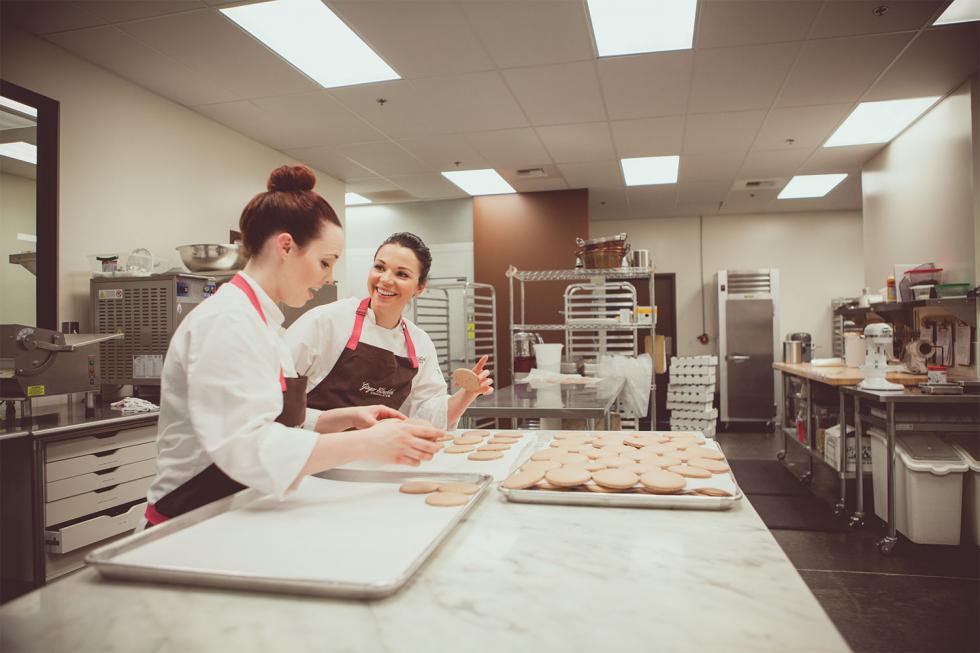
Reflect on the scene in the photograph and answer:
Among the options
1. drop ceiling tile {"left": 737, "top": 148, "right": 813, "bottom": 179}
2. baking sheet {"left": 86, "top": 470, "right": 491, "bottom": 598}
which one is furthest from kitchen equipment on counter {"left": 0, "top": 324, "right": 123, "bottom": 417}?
drop ceiling tile {"left": 737, "top": 148, "right": 813, "bottom": 179}

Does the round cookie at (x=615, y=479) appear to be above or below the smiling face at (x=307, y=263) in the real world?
below

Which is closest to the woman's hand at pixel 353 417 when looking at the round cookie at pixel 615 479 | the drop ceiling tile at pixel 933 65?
the round cookie at pixel 615 479

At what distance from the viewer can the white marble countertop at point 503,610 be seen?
0.68 m

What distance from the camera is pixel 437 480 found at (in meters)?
1.30

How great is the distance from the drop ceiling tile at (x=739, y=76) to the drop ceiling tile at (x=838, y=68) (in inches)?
3.6

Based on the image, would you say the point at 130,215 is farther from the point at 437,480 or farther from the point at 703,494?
the point at 703,494

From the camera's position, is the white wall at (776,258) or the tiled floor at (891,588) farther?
the white wall at (776,258)

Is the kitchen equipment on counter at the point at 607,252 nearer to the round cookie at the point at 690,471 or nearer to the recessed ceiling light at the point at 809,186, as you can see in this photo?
the recessed ceiling light at the point at 809,186

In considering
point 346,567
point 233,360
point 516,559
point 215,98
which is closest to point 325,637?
point 346,567

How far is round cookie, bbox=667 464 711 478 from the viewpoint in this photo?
130cm

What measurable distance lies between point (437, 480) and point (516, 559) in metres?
0.42

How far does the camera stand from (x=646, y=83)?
4.06m

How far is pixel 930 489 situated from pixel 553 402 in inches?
87.0

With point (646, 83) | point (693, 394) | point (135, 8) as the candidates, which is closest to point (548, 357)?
point (646, 83)
